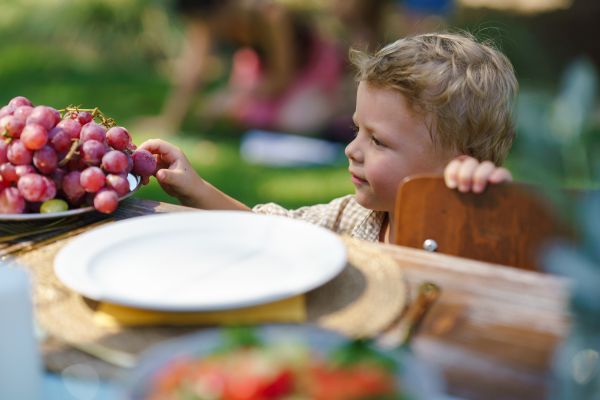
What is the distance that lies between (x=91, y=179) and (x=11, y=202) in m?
0.14

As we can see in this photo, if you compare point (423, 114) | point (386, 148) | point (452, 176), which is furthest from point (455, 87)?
point (452, 176)

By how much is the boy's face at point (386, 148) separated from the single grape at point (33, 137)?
788 mm

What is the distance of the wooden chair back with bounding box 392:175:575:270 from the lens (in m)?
0.94

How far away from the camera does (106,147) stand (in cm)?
100

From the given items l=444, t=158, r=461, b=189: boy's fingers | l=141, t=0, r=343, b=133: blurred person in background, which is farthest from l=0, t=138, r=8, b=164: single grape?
l=141, t=0, r=343, b=133: blurred person in background

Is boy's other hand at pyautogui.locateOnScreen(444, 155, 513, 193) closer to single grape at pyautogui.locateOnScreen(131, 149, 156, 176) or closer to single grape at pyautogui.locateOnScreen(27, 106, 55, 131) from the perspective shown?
single grape at pyautogui.locateOnScreen(131, 149, 156, 176)

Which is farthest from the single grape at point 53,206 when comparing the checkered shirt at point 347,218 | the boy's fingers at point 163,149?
the checkered shirt at point 347,218

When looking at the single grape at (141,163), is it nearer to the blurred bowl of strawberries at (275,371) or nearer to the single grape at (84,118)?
the single grape at (84,118)

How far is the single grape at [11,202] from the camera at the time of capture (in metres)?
0.89

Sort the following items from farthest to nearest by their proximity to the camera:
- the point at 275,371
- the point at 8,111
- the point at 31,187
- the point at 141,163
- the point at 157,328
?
1. the point at 141,163
2. the point at 8,111
3. the point at 31,187
4. the point at 157,328
5. the point at 275,371

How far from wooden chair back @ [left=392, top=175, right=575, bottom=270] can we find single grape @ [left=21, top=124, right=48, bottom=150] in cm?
68

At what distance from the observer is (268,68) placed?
16.0ft

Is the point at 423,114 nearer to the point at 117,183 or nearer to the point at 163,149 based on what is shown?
the point at 163,149

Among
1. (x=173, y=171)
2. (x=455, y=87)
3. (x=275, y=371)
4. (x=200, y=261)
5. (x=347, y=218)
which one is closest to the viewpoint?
(x=275, y=371)
